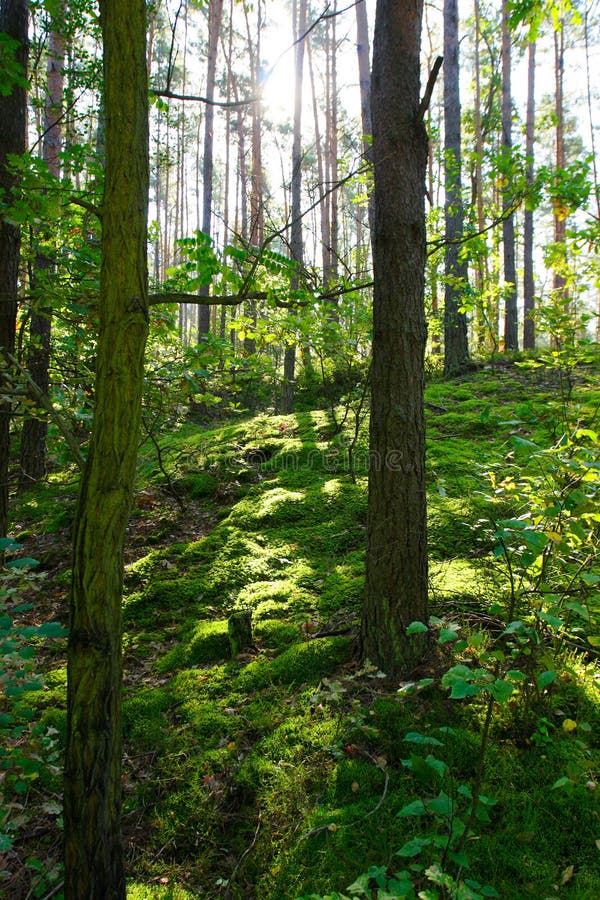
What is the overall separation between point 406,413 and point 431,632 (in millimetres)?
1286

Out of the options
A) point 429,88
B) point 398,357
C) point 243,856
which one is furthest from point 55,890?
point 429,88

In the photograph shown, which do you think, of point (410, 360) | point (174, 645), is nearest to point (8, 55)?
point (410, 360)

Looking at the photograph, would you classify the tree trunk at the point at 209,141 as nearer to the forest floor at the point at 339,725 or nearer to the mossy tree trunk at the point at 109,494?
the forest floor at the point at 339,725

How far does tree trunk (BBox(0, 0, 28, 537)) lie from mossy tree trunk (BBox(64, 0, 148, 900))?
2698 mm

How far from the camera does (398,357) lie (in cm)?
277

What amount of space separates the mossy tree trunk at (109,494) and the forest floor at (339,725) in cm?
58

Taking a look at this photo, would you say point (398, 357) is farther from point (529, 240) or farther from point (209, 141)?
point (529, 240)

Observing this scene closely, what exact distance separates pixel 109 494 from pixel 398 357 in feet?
5.79

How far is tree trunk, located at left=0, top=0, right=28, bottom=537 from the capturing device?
3.89 metres

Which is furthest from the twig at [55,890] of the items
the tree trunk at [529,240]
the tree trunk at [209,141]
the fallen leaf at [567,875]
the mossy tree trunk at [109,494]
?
the tree trunk at [529,240]

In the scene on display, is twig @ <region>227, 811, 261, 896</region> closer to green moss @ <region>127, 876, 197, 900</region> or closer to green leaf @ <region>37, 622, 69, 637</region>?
green moss @ <region>127, 876, 197, 900</region>

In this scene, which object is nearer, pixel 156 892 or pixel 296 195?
pixel 156 892

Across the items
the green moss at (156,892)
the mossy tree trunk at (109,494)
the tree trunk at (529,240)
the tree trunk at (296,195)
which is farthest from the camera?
the tree trunk at (529,240)

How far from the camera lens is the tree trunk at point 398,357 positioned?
107 inches
